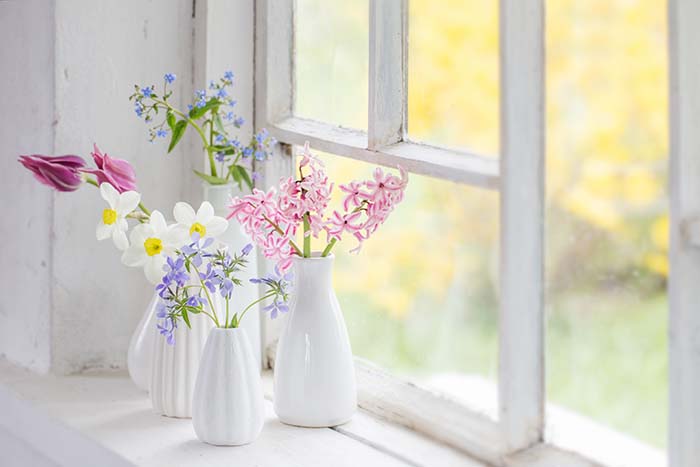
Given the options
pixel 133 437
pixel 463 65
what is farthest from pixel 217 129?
pixel 463 65

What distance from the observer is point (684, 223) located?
0.83 metres

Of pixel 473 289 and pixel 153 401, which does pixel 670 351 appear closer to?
→ pixel 153 401

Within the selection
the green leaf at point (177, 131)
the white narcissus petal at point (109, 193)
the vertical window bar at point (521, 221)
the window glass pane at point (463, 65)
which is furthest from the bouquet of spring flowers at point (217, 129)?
the window glass pane at point (463, 65)

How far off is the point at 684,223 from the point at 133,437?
702mm

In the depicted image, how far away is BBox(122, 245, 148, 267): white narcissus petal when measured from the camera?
1.21m

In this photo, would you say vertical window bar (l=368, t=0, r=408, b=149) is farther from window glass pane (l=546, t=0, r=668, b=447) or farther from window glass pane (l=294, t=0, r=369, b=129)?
window glass pane (l=546, t=0, r=668, b=447)

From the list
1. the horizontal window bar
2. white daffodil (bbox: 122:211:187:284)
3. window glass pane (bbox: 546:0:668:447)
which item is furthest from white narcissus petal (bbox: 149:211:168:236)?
window glass pane (bbox: 546:0:668:447)

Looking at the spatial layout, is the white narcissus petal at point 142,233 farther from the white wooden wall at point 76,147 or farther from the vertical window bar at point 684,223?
the vertical window bar at point 684,223

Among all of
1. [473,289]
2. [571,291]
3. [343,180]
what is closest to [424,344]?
[473,289]

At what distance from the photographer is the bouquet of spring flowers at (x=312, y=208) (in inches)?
43.2

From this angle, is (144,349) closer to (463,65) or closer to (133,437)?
(133,437)

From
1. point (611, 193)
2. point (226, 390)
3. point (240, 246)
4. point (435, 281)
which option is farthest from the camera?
point (435, 281)

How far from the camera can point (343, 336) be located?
1.19 m

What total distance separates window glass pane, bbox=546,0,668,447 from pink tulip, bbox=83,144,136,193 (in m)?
0.96
